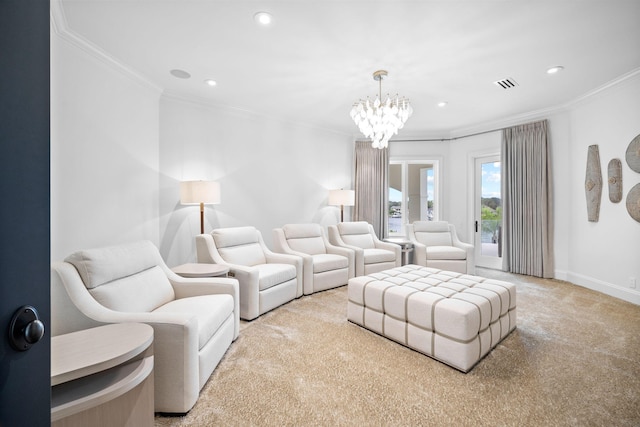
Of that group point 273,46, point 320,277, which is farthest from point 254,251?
point 273,46

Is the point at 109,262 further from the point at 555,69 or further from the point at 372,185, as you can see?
the point at 372,185

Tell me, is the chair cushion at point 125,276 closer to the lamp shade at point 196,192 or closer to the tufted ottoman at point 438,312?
the lamp shade at point 196,192

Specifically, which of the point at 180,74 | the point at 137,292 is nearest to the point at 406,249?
the point at 137,292

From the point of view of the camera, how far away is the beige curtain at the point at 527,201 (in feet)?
14.3

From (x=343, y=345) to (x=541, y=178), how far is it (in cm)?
412

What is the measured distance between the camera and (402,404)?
1624mm

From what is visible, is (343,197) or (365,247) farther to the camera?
(343,197)

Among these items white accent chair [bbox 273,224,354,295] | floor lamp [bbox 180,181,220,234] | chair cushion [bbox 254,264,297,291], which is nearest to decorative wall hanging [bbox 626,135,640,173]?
white accent chair [bbox 273,224,354,295]

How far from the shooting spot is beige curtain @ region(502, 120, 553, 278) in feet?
14.3

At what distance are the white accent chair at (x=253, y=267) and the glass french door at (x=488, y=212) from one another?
12.2 feet

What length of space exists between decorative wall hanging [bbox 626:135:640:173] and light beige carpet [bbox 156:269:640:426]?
1.73 metres

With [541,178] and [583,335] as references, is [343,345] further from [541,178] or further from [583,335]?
[541,178]

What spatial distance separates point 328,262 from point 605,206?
3556 mm

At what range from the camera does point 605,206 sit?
11.9 feet
